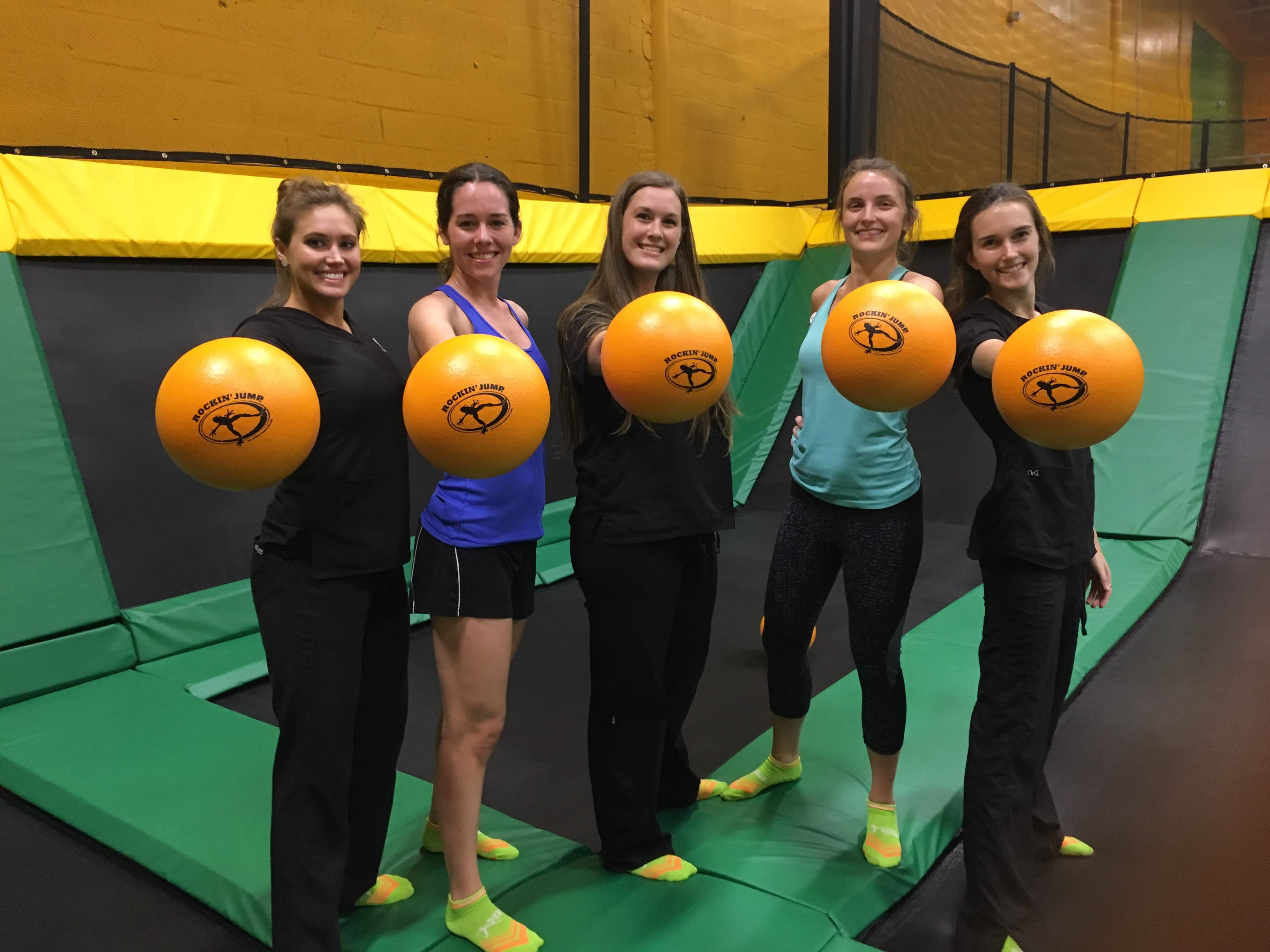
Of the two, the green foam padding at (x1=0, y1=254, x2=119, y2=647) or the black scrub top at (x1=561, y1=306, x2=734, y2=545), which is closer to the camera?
the black scrub top at (x1=561, y1=306, x2=734, y2=545)

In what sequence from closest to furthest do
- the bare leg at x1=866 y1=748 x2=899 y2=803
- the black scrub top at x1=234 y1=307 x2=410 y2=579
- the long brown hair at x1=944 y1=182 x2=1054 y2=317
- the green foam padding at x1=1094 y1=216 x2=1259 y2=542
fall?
1. the black scrub top at x1=234 y1=307 x2=410 y2=579
2. the long brown hair at x1=944 y1=182 x2=1054 y2=317
3. the bare leg at x1=866 y1=748 x2=899 y2=803
4. the green foam padding at x1=1094 y1=216 x2=1259 y2=542

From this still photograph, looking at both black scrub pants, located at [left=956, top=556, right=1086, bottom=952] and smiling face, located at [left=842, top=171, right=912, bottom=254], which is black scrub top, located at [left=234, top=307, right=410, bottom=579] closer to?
smiling face, located at [left=842, top=171, right=912, bottom=254]

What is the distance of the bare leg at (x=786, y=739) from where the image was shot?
6.28ft

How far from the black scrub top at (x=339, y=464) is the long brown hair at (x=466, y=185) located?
0.27 metres

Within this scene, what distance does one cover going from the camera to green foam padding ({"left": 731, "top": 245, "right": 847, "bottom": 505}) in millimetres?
4660

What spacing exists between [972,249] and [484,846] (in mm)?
1418

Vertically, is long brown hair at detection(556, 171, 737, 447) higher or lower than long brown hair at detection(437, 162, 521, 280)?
lower

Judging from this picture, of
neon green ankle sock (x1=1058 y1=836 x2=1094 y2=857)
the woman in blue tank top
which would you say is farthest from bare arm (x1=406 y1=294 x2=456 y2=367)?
neon green ankle sock (x1=1058 y1=836 x2=1094 y2=857)

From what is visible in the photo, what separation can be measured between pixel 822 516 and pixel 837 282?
49 centimetres

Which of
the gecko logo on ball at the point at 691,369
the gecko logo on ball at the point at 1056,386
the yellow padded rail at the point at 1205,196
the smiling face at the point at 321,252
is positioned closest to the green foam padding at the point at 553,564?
the smiling face at the point at 321,252

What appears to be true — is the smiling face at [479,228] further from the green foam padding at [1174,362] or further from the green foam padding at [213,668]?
the green foam padding at [1174,362]

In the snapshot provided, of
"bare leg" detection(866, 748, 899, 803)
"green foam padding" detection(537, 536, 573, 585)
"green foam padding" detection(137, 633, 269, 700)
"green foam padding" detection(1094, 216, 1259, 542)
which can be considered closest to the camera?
"bare leg" detection(866, 748, 899, 803)

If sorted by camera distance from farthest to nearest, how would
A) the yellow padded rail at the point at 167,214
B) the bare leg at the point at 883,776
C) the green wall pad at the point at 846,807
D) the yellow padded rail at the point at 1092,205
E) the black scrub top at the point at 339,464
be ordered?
1. the yellow padded rail at the point at 1092,205
2. the yellow padded rail at the point at 167,214
3. the bare leg at the point at 883,776
4. the green wall pad at the point at 846,807
5. the black scrub top at the point at 339,464

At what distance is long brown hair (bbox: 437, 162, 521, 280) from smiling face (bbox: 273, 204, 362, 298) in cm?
16
